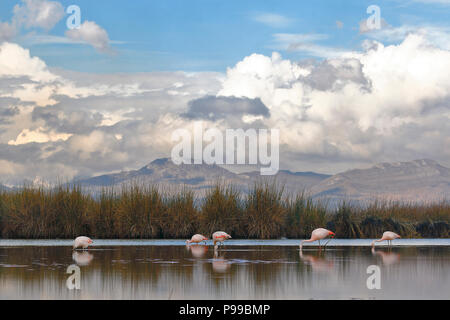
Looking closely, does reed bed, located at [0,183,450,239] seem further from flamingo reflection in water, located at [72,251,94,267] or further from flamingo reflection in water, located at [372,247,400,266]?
flamingo reflection in water, located at [72,251,94,267]

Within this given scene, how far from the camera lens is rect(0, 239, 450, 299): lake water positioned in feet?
29.3

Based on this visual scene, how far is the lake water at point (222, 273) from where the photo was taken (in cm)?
892

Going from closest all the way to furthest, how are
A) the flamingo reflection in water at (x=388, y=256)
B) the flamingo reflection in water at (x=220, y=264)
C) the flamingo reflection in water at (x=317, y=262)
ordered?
the flamingo reflection in water at (x=220, y=264) → the flamingo reflection in water at (x=317, y=262) → the flamingo reflection in water at (x=388, y=256)

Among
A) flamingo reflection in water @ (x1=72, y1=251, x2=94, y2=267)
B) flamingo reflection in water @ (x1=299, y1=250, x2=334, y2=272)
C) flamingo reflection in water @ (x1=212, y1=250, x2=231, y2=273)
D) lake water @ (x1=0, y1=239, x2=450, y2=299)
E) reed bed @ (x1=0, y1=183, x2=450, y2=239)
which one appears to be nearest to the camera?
lake water @ (x1=0, y1=239, x2=450, y2=299)

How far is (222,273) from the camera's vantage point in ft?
36.7

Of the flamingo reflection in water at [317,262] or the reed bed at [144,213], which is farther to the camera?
the reed bed at [144,213]

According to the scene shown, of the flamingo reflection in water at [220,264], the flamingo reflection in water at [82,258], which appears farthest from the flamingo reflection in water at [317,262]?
the flamingo reflection in water at [82,258]

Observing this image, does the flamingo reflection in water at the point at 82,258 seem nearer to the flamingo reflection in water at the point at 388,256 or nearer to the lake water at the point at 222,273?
the lake water at the point at 222,273

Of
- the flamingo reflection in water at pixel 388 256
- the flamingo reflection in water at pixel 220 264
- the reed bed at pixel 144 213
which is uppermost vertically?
the reed bed at pixel 144 213

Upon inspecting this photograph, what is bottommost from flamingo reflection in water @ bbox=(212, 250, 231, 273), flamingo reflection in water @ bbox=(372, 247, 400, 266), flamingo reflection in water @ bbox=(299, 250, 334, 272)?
flamingo reflection in water @ bbox=(372, 247, 400, 266)

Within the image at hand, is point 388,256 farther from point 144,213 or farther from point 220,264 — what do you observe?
point 144,213

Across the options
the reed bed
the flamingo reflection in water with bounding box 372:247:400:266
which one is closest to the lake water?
the flamingo reflection in water with bounding box 372:247:400:266
